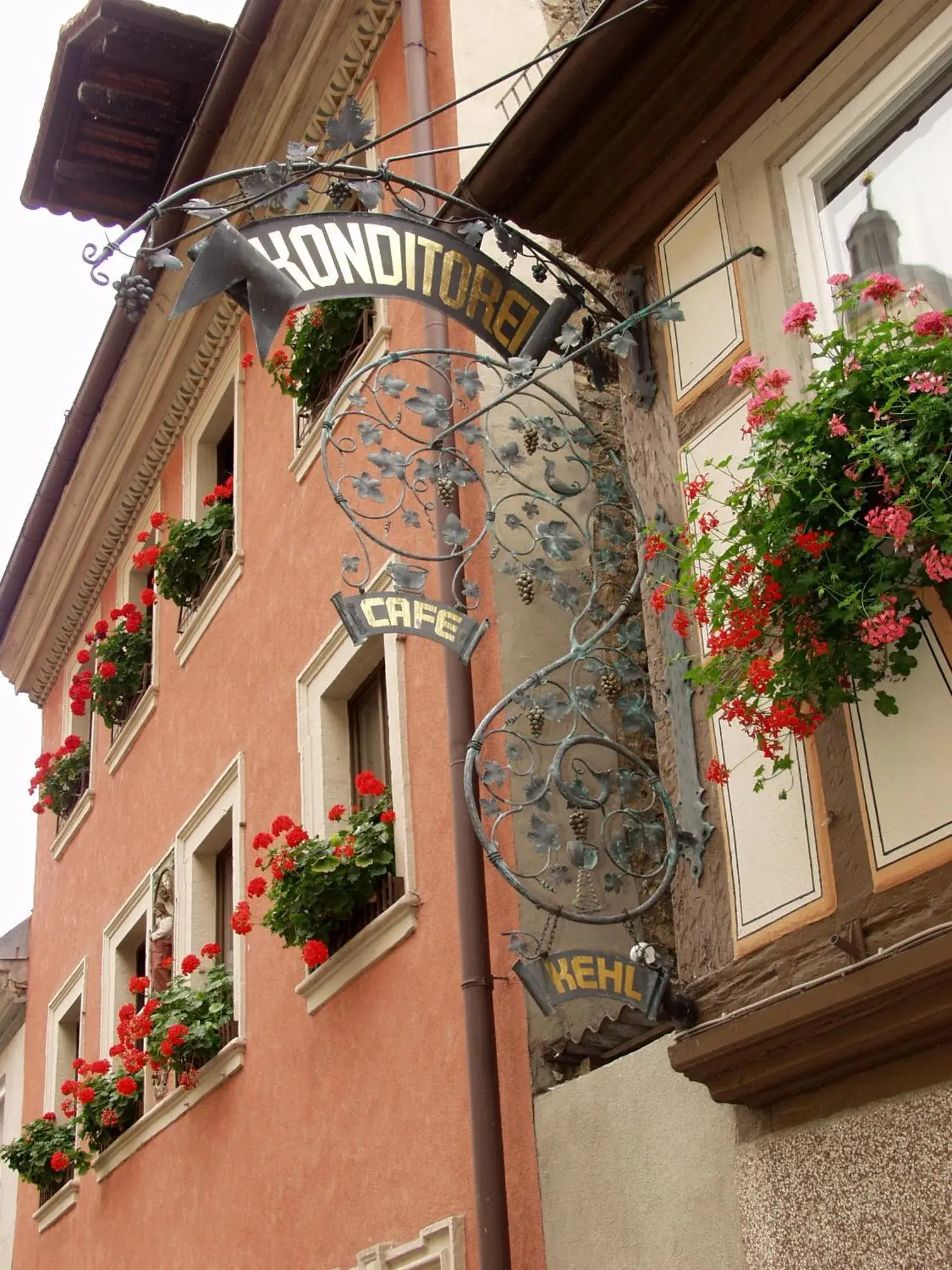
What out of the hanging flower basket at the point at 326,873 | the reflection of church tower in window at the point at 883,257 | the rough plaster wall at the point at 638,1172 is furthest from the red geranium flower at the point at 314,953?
the reflection of church tower in window at the point at 883,257

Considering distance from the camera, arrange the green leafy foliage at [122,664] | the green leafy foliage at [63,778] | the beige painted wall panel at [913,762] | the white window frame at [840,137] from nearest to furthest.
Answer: the beige painted wall panel at [913,762] → the white window frame at [840,137] → the green leafy foliage at [122,664] → the green leafy foliage at [63,778]

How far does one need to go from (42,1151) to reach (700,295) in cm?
939

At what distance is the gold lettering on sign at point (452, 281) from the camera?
6.63m

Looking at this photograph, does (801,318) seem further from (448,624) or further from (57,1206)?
(57,1206)

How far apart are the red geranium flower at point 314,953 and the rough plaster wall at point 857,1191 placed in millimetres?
3208

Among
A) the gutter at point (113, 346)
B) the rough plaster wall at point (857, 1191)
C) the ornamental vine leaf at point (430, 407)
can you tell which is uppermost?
the gutter at point (113, 346)

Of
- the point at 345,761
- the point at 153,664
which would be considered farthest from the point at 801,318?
the point at 153,664

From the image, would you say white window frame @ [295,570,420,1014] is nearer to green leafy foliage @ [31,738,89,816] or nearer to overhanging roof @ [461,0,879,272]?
overhanging roof @ [461,0,879,272]

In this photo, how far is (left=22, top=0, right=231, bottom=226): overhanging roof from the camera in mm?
12789

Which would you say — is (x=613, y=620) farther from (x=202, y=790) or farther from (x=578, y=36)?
(x=202, y=790)

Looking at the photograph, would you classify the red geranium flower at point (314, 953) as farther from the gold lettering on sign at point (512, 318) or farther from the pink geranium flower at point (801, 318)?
the pink geranium flower at point (801, 318)

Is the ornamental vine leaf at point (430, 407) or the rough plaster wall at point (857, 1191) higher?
the ornamental vine leaf at point (430, 407)

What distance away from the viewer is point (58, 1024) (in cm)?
1511

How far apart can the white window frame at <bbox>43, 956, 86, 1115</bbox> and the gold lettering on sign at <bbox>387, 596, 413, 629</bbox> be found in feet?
28.6
